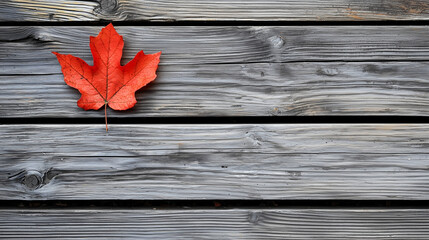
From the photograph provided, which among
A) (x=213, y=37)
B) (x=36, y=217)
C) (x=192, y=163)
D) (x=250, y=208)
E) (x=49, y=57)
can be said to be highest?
(x=213, y=37)

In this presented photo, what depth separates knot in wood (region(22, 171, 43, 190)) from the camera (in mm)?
932

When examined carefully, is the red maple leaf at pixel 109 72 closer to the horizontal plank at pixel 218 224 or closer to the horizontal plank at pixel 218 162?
the horizontal plank at pixel 218 162

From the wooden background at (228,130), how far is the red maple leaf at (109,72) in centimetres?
7

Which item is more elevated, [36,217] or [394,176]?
[394,176]

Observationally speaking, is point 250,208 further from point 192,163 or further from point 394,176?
point 394,176

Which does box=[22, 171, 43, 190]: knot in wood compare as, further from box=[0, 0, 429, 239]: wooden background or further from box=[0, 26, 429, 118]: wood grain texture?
box=[0, 26, 429, 118]: wood grain texture

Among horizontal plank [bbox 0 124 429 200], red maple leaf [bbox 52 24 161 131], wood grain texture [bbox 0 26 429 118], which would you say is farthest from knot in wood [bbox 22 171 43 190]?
red maple leaf [bbox 52 24 161 131]

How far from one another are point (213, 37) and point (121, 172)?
0.53 m

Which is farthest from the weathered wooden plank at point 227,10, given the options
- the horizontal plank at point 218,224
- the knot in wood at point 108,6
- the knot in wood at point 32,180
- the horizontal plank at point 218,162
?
the horizontal plank at point 218,224

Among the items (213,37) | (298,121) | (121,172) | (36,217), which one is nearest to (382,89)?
(298,121)

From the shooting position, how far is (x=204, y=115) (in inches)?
Answer: 37.1

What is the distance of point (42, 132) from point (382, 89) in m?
1.12

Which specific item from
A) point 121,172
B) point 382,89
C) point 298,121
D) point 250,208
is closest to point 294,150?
point 298,121

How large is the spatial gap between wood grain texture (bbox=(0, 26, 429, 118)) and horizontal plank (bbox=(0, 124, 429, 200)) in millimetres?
65
